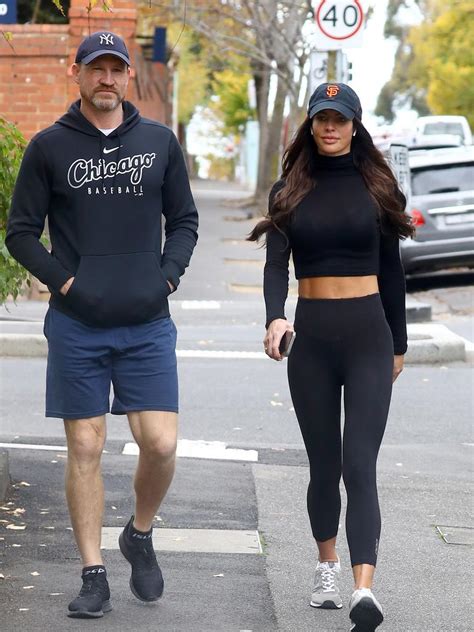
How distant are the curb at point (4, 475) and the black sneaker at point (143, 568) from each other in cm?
168

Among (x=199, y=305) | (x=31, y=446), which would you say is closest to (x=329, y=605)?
(x=31, y=446)

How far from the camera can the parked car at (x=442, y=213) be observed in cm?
1781

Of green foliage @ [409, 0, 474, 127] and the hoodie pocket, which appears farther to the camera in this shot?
green foliage @ [409, 0, 474, 127]

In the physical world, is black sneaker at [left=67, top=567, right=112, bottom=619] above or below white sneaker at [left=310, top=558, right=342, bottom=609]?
above

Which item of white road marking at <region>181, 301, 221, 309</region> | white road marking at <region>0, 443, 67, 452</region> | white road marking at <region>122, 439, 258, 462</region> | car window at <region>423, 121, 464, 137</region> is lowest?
car window at <region>423, 121, 464, 137</region>

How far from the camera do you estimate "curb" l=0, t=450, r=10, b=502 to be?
6812 mm

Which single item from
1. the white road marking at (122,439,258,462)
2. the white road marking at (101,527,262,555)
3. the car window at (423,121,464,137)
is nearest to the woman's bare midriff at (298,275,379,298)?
the white road marking at (101,527,262,555)

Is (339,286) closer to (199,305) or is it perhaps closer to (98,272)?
(98,272)

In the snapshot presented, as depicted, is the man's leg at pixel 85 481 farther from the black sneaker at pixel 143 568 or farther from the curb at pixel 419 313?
the curb at pixel 419 313

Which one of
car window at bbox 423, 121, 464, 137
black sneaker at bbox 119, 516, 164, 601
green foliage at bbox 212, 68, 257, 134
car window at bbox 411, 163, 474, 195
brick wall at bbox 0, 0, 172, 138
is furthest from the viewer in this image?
green foliage at bbox 212, 68, 257, 134

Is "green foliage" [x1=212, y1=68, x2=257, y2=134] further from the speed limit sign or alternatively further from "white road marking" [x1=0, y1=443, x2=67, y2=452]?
"white road marking" [x1=0, y1=443, x2=67, y2=452]

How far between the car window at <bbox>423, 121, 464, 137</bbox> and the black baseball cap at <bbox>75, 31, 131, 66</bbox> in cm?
4085

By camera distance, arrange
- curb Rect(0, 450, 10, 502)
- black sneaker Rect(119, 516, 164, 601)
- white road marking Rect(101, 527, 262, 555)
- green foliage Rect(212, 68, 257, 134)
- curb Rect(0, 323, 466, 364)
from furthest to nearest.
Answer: green foliage Rect(212, 68, 257, 134) → curb Rect(0, 323, 466, 364) → curb Rect(0, 450, 10, 502) → white road marking Rect(101, 527, 262, 555) → black sneaker Rect(119, 516, 164, 601)

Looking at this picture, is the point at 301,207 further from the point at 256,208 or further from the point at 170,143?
the point at 256,208
